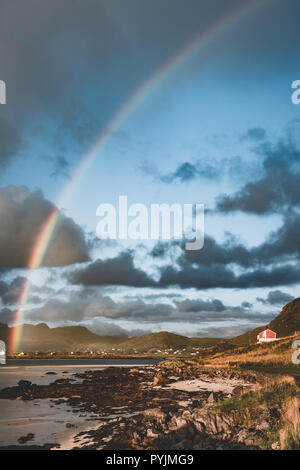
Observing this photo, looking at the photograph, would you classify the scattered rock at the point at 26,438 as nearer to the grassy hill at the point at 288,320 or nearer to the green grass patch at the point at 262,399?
the green grass patch at the point at 262,399

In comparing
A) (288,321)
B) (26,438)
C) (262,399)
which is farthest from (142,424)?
(288,321)

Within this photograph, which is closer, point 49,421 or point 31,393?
point 49,421

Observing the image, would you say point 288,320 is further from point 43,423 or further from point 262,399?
point 43,423

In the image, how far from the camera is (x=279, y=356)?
5622cm

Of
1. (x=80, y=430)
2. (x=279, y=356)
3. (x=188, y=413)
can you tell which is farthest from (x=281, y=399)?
(x=279, y=356)

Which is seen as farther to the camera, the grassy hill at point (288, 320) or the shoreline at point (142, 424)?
the grassy hill at point (288, 320)

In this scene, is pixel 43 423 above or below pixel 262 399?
below

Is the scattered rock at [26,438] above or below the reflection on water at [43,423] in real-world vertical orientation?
above

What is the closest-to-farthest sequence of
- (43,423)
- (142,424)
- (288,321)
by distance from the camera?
(142,424)
(43,423)
(288,321)

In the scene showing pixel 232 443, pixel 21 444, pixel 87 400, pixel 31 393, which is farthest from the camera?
pixel 31 393

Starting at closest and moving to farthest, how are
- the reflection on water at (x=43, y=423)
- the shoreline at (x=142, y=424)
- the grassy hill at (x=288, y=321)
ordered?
1. the shoreline at (x=142, y=424)
2. the reflection on water at (x=43, y=423)
3. the grassy hill at (x=288, y=321)

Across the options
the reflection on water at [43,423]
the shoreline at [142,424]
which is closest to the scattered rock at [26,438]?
the shoreline at [142,424]
